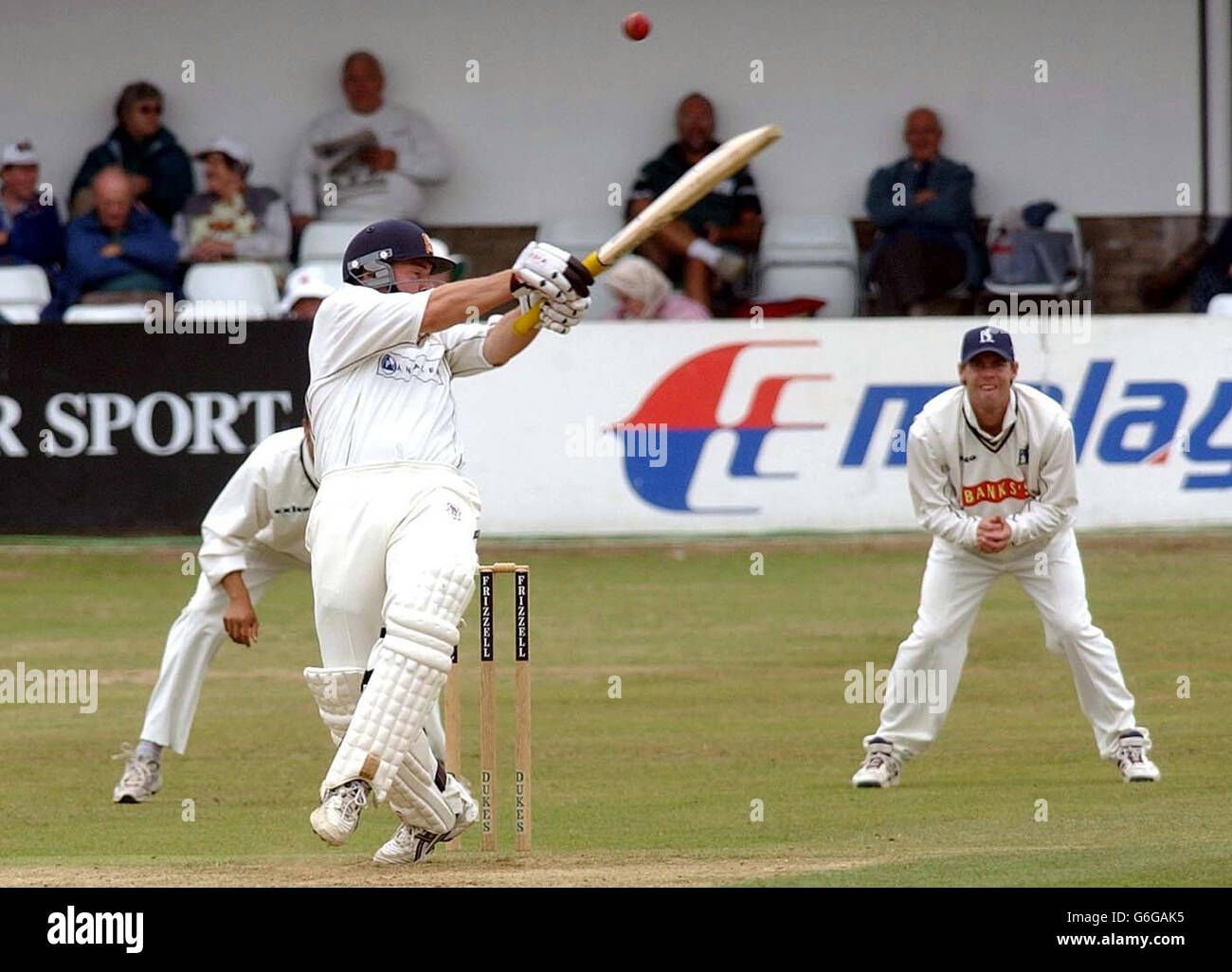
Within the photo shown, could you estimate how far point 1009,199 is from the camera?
59.9ft

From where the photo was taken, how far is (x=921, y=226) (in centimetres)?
1684

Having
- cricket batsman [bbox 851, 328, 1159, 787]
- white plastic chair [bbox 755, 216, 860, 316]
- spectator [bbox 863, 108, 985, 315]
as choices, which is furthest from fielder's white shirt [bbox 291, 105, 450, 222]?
cricket batsman [bbox 851, 328, 1159, 787]

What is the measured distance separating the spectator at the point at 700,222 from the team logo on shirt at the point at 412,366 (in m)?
9.36

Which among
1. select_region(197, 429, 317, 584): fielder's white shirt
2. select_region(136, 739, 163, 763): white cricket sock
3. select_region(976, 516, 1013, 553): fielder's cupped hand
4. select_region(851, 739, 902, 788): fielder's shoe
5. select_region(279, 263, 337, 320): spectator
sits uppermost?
select_region(279, 263, 337, 320): spectator

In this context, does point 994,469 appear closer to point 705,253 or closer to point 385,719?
point 385,719

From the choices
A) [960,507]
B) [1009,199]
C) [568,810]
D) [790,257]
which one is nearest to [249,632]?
[568,810]

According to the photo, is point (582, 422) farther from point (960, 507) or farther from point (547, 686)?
point (960, 507)

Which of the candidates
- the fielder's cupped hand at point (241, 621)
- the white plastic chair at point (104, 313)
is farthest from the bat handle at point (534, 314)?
the white plastic chair at point (104, 313)

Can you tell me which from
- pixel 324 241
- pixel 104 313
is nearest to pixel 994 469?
pixel 104 313

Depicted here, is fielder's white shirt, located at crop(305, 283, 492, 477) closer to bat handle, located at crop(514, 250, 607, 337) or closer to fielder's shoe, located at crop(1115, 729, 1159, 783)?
bat handle, located at crop(514, 250, 607, 337)

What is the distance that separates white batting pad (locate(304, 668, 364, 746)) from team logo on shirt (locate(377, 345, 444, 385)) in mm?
925

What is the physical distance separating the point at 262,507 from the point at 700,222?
8.57 metres

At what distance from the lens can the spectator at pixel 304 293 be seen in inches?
518

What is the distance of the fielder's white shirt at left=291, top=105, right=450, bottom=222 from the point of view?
A: 57.2 feet
